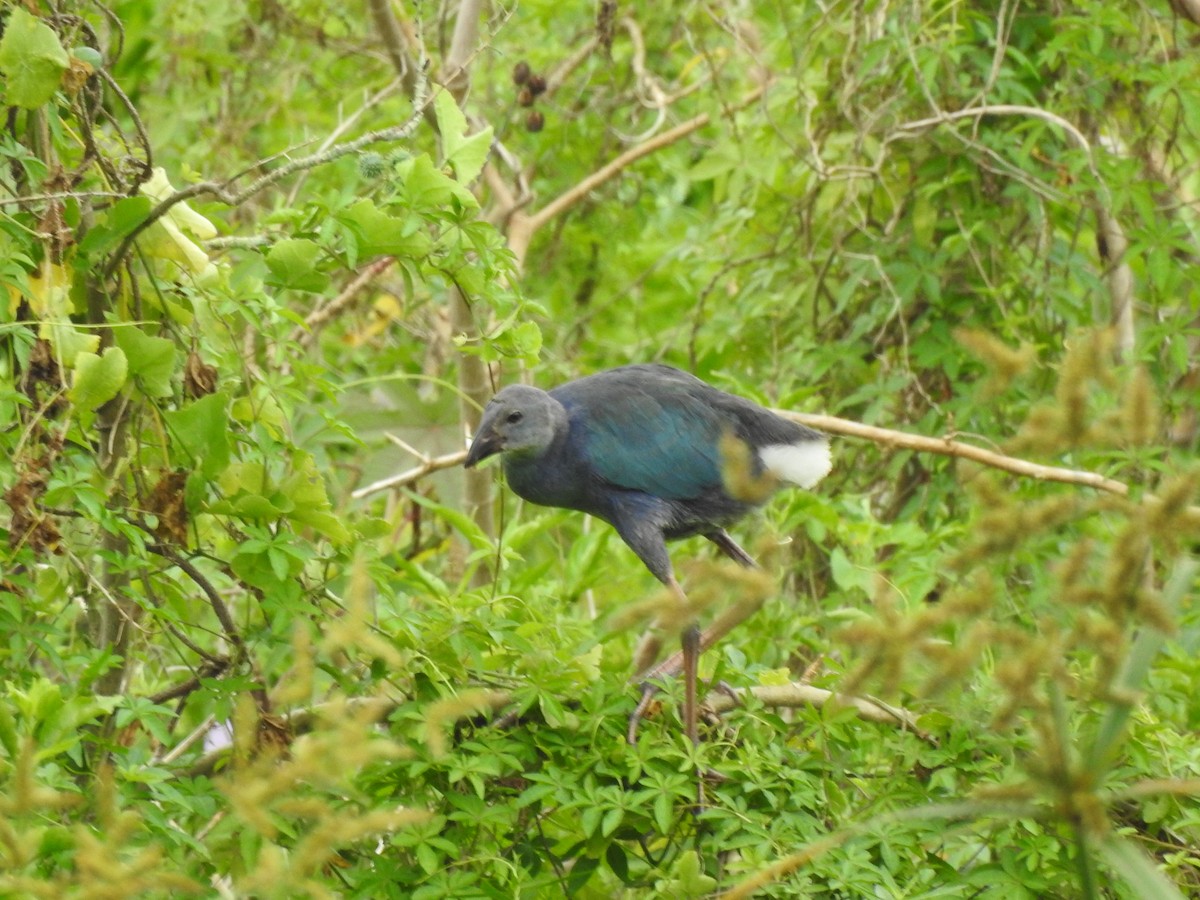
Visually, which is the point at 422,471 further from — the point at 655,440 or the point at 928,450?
the point at 928,450

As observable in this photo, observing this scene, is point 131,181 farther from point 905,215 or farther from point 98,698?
point 905,215

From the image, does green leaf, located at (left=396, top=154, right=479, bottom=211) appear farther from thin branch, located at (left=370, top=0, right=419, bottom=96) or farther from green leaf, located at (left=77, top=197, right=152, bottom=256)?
thin branch, located at (left=370, top=0, right=419, bottom=96)

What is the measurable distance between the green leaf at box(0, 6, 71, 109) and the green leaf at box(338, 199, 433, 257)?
54cm

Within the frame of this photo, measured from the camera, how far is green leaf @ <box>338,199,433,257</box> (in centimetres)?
262

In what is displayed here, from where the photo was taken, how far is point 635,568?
4.96 m

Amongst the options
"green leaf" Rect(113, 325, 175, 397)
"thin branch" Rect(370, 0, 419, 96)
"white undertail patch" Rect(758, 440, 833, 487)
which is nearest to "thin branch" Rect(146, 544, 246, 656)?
"green leaf" Rect(113, 325, 175, 397)

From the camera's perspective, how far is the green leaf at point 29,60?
8.01 feet

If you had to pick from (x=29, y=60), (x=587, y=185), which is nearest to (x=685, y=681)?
(x=29, y=60)

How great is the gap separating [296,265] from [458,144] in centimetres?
40

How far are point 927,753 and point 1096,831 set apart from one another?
120cm

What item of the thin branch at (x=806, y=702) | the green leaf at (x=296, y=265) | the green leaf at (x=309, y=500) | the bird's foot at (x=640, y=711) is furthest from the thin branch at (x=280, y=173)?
the thin branch at (x=806, y=702)

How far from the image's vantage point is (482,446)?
11.1ft

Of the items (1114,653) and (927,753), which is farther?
(927,753)

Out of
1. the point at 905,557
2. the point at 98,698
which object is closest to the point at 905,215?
the point at 905,557
